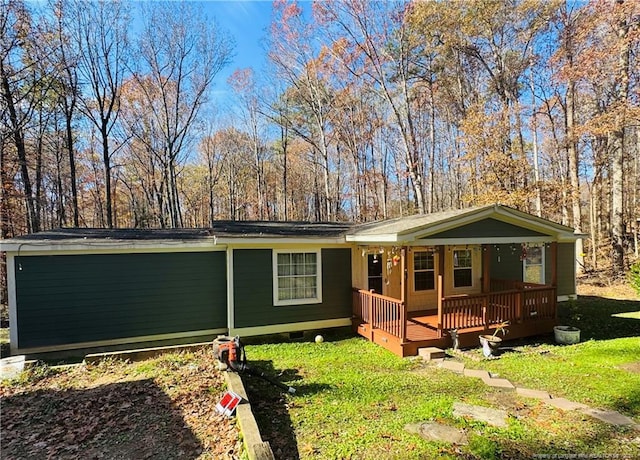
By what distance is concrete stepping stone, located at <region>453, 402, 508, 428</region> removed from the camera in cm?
434

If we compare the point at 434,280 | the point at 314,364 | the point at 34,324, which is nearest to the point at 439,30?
the point at 434,280

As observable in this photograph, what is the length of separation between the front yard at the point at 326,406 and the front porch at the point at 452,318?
533mm

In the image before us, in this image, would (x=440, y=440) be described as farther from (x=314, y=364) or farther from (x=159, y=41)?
(x=159, y=41)

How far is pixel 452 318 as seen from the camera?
299 inches

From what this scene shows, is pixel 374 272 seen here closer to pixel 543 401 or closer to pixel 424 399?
pixel 424 399

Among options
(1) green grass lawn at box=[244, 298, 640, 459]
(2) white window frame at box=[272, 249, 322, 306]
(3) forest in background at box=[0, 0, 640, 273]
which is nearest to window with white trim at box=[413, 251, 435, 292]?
(1) green grass lawn at box=[244, 298, 640, 459]

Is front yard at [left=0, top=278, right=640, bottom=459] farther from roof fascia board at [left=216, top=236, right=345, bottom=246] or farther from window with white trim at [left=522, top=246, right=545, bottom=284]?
window with white trim at [left=522, top=246, right=545, bottom=284]

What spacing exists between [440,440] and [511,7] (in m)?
19.1

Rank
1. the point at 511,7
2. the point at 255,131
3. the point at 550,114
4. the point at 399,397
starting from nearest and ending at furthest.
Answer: the point at 399,397, the point at 511,7, the point at 550,114, the point at 255,131

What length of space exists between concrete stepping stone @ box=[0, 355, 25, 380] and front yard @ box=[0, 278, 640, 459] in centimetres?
25

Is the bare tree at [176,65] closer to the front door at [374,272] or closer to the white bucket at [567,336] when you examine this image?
the front door at [374,272]

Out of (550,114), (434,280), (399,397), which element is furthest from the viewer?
(550,114)

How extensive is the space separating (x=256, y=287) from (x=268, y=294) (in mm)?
340

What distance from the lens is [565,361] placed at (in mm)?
6613
